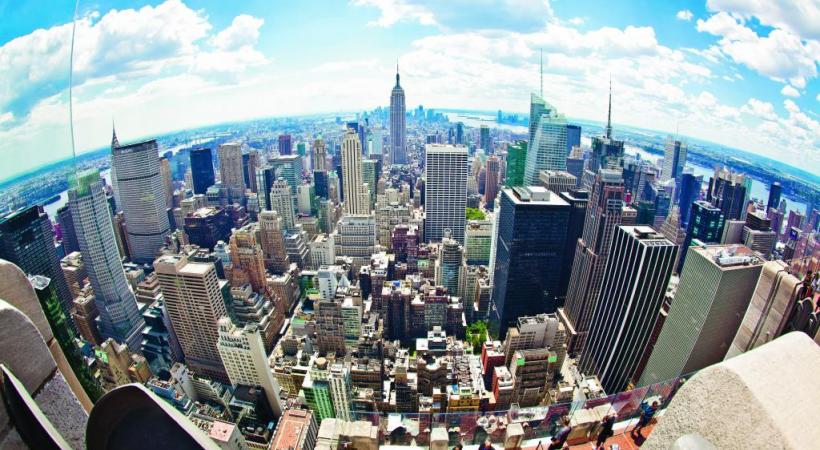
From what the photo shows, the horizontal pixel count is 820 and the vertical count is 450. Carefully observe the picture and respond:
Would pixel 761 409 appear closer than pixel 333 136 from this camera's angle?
Yes

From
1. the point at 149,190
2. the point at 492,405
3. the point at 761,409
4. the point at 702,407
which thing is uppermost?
the point at 761,409

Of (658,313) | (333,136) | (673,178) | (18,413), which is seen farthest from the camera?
(333,136)

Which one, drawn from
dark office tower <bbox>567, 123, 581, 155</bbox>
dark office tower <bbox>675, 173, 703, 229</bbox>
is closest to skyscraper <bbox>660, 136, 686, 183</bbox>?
dark office tower <bbox>675, 173, 703, 229</bbox>

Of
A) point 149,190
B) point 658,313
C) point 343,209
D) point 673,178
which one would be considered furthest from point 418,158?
point 658,313

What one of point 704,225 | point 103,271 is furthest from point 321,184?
point 704,225

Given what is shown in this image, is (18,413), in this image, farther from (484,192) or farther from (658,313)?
(484,192)

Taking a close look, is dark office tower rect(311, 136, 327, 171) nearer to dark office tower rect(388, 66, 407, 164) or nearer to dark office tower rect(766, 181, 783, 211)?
dark office tower rect(388, 66, 407, 164)

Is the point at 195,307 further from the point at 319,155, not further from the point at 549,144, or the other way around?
the point at 319,155

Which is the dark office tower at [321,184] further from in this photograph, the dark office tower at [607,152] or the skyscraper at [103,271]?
the dark office tower at [607,152]
